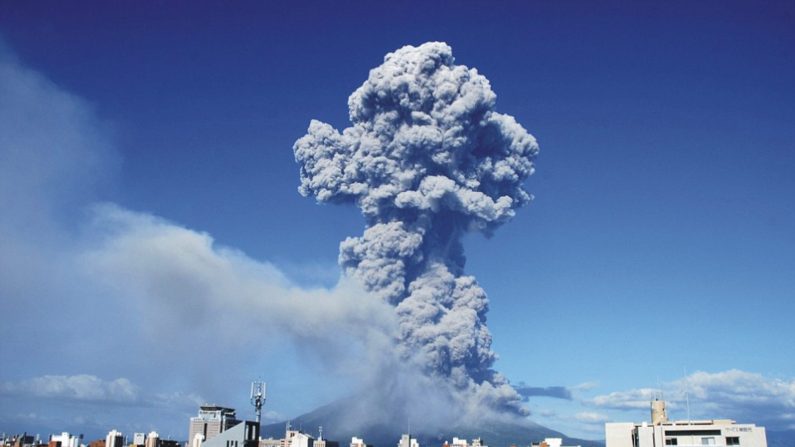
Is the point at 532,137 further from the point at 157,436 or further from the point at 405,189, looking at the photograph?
the point at 157,436

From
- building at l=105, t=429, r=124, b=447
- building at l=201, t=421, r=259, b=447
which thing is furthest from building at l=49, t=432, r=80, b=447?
A: building at l=201, t=421, r=259, b=447

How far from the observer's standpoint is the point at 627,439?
7444 cm

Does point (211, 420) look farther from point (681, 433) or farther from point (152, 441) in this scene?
point (681, 433)

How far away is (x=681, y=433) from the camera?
70125 millimetres

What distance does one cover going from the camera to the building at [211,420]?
94.5 m

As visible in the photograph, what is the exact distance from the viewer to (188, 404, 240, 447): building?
310ft

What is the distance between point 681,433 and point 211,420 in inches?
2167

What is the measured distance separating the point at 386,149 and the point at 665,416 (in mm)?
77517

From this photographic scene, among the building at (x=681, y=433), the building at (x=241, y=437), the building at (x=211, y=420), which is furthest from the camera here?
the building at (x=211, y=420)

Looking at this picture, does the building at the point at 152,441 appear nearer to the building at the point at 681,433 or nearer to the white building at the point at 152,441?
the white building at the point at 152,441

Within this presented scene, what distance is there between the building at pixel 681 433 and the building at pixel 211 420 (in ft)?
145

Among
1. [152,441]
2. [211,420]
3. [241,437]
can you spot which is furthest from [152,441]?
[241,437]

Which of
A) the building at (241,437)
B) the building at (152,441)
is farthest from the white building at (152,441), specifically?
the building at (241,437)

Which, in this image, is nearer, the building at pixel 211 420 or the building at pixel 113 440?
the building at pixel 113 440
